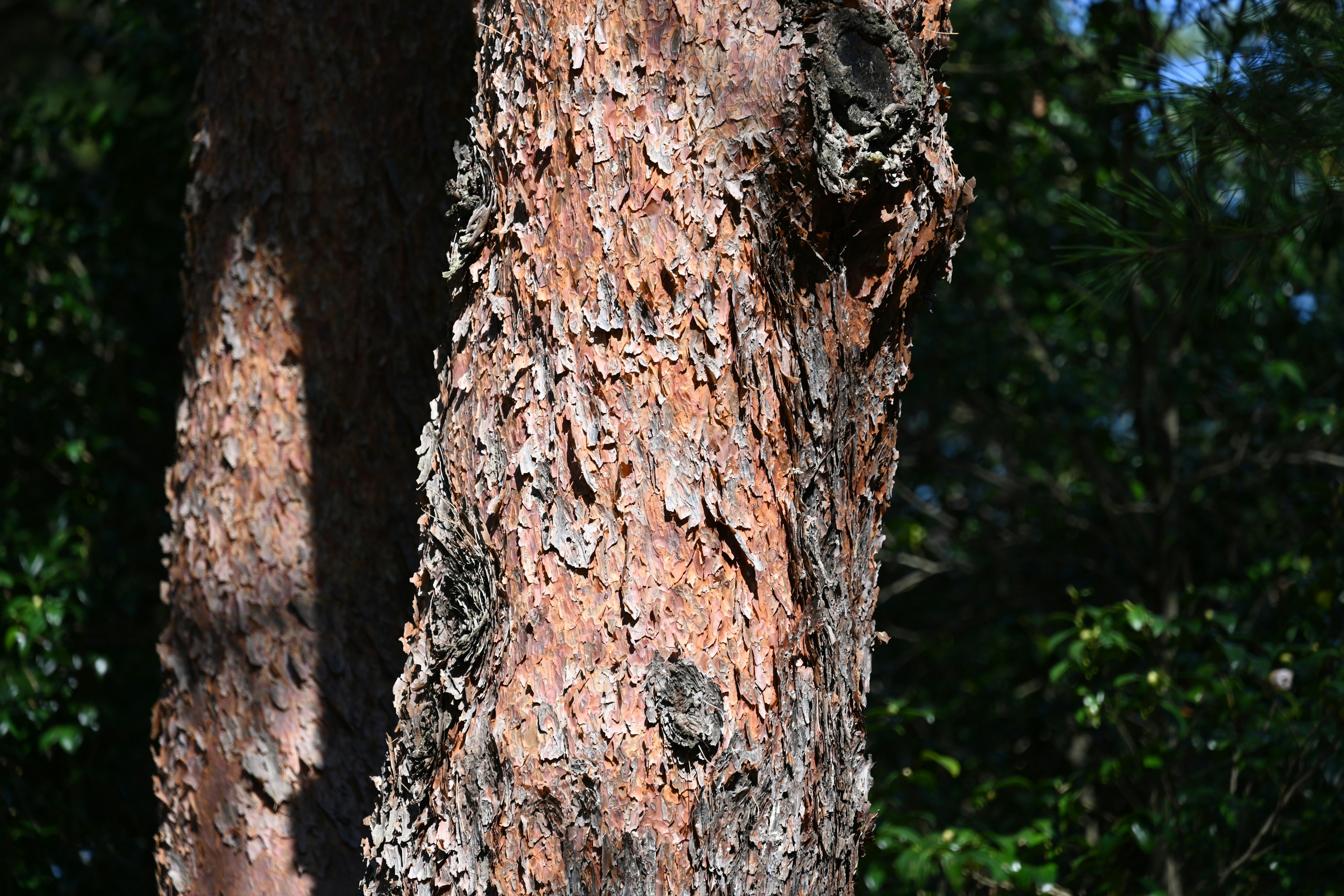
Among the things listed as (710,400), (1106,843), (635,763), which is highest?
(710,400)

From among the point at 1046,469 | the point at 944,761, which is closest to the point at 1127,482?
the point at 1046,469

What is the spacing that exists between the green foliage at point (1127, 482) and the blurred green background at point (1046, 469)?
14 mm

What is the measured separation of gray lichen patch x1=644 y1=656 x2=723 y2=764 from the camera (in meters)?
1.28

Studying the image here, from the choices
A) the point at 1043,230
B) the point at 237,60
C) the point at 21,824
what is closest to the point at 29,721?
the point at 21,824

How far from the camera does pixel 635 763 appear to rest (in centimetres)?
128

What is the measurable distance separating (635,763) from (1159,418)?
9.71 ft

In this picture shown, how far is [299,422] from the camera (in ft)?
7.12

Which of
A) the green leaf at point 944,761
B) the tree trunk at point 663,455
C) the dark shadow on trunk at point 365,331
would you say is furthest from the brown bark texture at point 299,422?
the green leaf at point 944,761

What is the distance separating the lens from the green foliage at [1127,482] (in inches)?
97.0

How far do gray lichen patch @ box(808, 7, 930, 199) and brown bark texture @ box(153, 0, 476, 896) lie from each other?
1.13 metres

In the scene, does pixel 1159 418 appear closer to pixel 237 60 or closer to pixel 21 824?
pixel 237 60

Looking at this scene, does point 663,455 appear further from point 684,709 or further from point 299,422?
point 299,422

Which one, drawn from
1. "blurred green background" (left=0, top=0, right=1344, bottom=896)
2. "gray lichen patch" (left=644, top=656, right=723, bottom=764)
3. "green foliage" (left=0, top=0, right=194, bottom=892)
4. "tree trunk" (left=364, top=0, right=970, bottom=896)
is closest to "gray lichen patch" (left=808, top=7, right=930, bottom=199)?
"tree trunk" (left=364, top=0, right=970, bottom=896)

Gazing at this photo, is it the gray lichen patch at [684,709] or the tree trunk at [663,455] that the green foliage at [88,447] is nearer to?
the tree trunk at [663,455]
